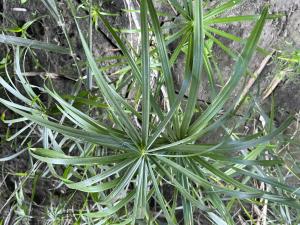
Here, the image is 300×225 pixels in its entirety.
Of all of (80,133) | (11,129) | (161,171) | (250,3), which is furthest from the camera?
(11,129)

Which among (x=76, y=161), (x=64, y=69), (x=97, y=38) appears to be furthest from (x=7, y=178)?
(x=76, y=161)

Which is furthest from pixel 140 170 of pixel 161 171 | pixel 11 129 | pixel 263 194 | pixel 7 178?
pixel 7 178

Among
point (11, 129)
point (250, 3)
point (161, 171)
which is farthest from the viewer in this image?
point (11, 129)

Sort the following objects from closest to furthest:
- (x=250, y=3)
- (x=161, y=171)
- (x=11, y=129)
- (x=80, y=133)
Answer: (x=80, y=133), (x=161, y=171), (x=250, y=3), (x=11, y=129)

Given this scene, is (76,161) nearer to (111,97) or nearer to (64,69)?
(111,97)

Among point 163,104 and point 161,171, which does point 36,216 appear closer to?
point 163,104

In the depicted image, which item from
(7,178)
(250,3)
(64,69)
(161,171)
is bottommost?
(7,178)

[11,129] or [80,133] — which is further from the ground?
[80,133]

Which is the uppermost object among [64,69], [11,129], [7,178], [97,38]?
[97,38]

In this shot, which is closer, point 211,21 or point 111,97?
point 111,97
